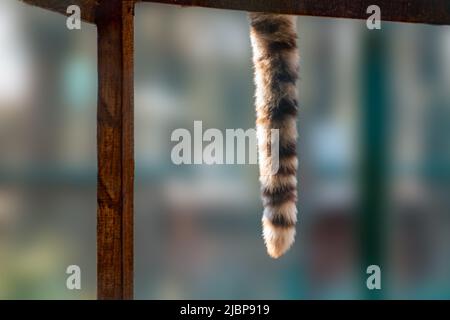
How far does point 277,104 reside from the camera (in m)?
2.04

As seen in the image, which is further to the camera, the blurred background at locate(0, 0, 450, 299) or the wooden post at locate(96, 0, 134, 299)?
the blurred background at locate(0, 0, 450, 299)

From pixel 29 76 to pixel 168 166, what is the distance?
2.09 feet

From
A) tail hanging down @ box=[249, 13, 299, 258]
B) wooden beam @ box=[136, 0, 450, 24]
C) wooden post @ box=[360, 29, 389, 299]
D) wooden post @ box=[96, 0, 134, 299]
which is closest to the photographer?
wooden post @ box=[96, 0, 134, 299]

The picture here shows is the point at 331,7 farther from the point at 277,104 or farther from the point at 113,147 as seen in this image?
the point at 113,147

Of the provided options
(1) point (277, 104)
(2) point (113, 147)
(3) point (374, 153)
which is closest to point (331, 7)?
(1) point (277, 104)

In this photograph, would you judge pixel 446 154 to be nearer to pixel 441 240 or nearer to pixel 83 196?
pixel 441 240

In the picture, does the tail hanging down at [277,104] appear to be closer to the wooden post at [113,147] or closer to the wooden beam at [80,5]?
the wooden post at [113,147]

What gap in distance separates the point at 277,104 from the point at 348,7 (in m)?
0.54

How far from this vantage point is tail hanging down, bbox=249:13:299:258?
1931 millimetres

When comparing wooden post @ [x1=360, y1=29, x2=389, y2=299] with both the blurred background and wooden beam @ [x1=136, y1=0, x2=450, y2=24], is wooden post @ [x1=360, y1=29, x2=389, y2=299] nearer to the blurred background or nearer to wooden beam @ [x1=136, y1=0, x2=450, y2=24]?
the blurred background

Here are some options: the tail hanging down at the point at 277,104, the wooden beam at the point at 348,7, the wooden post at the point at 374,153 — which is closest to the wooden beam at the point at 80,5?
the wooden beam at the point at 348,7

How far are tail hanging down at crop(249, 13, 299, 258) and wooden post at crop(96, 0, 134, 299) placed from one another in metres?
0.65

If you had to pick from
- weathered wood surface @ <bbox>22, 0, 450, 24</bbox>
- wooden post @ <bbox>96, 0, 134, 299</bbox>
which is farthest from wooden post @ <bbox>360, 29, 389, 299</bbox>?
wooden post @ <bbox>96, 0, 134, 299</bbox>
